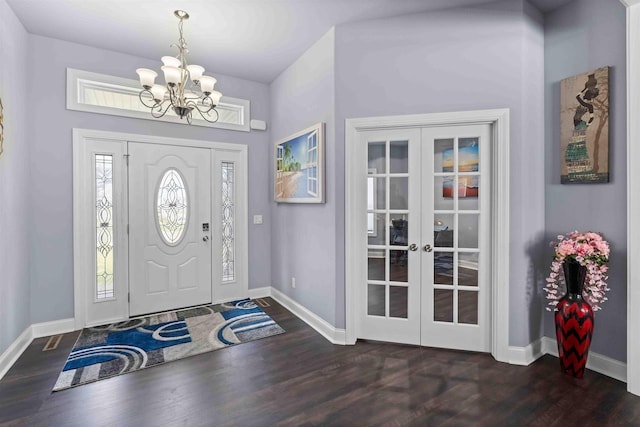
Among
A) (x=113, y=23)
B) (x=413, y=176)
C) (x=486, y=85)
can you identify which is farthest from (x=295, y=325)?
(x=113, y=23)

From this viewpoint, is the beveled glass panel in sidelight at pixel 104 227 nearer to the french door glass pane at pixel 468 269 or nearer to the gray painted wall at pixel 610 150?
the french door glass pane at pixel 468 269

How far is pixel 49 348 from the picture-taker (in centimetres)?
298

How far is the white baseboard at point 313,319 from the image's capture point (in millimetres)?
3095

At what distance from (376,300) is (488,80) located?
2.19m

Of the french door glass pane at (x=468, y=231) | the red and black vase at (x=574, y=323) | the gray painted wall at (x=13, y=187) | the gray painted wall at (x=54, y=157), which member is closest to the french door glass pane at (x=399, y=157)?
the french door glass pane at (x=468, y=231)

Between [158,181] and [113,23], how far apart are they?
163 centimetres

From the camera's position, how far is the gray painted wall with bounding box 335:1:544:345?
2.67 m

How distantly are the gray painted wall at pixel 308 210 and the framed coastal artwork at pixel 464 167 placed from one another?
970 mm

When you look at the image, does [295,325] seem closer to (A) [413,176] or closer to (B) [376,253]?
(B) [376,253]

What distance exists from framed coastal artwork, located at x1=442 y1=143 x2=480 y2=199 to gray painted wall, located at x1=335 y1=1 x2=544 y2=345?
29 centimetres

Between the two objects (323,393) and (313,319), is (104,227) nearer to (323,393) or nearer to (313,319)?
(313,319)

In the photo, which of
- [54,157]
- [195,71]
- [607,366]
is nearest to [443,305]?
[607,366]

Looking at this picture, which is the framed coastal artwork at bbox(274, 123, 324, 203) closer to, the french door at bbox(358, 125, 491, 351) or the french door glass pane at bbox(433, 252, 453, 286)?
the french door at bbox(358, 125, 491, 351)

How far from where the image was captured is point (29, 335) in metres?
3.12
